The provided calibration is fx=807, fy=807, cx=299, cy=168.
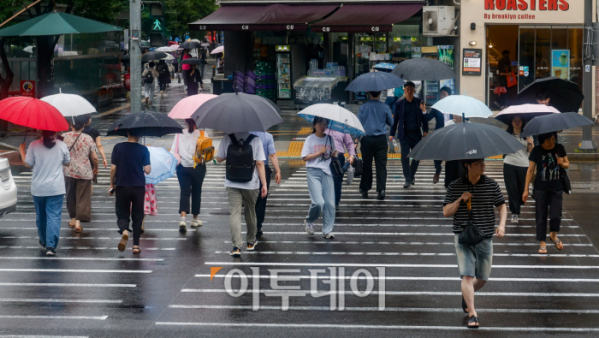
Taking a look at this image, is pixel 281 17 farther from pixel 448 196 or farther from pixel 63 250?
pixel 448 196

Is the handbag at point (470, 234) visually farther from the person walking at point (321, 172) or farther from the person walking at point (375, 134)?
the person walking at point (375, 134)

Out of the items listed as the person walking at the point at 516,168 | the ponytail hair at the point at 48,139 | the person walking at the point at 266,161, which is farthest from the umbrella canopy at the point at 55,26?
the person walking at the point at 516,168

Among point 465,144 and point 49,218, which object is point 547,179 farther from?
point 49,218

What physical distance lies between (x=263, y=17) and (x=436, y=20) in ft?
18.7

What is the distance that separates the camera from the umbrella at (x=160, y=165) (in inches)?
435

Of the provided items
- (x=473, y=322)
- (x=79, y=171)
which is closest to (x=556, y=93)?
(x=473, y=322)

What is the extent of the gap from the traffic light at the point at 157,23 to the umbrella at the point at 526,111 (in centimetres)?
1511

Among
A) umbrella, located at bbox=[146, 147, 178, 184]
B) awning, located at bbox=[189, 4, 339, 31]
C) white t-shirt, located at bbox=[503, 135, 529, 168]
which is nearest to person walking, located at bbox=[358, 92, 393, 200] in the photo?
white t-shirt, located at bbox=[503, 135, 529, 168]

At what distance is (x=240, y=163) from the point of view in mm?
9586

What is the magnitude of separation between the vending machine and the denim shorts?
73.9 ft

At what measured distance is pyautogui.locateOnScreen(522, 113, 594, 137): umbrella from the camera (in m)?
9.48

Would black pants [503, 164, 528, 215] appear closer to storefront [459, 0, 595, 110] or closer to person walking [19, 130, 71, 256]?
person walking [19, 130, 71, 256]

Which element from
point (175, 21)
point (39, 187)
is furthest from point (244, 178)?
point (175, 21)

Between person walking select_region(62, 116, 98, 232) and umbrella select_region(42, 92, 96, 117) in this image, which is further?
person walking select_region(62, 116, 98, 232)
